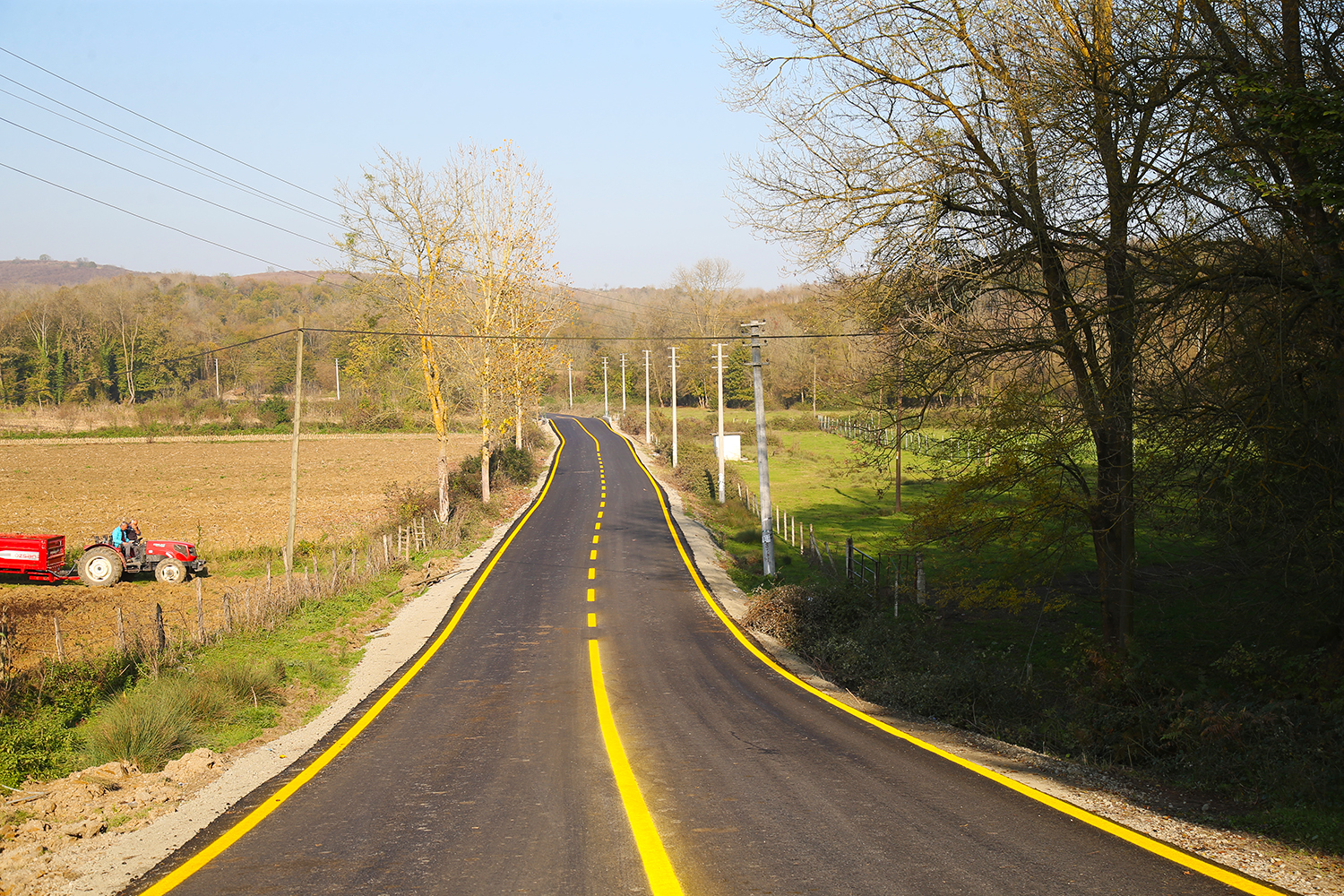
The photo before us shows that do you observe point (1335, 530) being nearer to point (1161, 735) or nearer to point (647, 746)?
point (1161, 735)

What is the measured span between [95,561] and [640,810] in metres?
23.9

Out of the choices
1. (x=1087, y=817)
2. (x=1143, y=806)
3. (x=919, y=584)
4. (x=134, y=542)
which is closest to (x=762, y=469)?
(x=919, y=584)

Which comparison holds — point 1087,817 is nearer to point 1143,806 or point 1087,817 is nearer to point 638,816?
point 1143,806

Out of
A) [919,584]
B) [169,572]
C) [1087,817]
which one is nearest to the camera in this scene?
[1087,817]

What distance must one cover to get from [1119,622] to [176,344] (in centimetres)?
12756

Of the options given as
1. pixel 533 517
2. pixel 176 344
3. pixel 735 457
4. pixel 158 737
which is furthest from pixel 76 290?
pixel 158 737

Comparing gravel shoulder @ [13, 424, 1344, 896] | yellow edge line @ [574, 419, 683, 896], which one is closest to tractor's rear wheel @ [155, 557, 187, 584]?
gravel shoulder @ [13, 424, 1344, 896]

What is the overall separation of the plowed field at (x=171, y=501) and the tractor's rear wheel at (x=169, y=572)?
1.64ft

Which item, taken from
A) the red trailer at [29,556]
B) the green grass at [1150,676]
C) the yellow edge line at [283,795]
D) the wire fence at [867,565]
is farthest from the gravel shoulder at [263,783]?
the red trailer at [29,556]

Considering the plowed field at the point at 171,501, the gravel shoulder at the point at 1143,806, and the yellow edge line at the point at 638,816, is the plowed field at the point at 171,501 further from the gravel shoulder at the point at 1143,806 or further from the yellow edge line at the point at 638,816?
the gravel shoulder at the point at 1143,806

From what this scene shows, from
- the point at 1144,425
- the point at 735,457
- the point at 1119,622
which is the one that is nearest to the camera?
the point at 1144,425

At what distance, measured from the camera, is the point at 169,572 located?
24.6 metres

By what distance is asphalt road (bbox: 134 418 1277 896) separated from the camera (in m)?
5.17

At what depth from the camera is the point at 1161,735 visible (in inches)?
408
